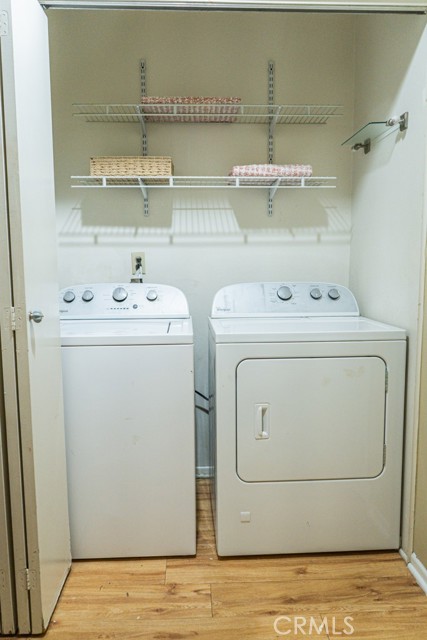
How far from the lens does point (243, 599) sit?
135 centimetres

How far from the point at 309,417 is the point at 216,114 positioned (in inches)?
60.7

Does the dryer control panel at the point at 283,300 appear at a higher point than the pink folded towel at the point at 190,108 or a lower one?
lower

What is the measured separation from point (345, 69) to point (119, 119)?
A: 49.3 inches

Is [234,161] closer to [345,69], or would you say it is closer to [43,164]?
[345,69]

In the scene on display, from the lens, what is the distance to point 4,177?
3.49ft

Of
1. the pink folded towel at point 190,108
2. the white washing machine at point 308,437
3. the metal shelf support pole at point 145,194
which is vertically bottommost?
the white washing machine at point 308,437

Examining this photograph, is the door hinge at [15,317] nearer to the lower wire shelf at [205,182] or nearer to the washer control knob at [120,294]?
the washer control knob at [120,294]

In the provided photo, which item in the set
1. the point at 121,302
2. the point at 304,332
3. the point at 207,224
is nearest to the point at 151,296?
the point at 121,302

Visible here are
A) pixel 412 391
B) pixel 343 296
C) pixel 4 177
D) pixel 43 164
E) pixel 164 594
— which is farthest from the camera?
pixel 343 296

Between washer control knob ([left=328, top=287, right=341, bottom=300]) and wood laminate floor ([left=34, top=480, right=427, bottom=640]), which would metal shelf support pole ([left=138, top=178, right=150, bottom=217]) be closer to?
washer control knob ([left=328, top=287, right=341, bottom=300])

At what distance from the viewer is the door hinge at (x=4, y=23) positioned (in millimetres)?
1024

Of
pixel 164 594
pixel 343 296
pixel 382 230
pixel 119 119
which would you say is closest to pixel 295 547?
pixel 164 594

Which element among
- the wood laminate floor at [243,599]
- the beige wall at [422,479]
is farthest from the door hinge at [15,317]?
the beige wall at [422,479]

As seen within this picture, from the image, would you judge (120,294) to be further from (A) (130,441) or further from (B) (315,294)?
(B) (315,294)
